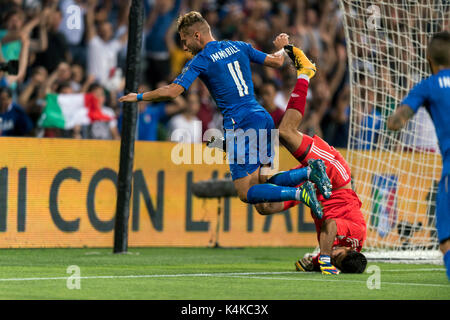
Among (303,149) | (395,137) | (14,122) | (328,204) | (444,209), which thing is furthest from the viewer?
(14,122)

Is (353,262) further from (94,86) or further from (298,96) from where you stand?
(94,86)

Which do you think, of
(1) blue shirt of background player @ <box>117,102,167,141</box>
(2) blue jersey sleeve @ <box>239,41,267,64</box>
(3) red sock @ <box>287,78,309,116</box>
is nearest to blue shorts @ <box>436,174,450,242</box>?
(3) red sock @ <box>287,78,309,116</box>

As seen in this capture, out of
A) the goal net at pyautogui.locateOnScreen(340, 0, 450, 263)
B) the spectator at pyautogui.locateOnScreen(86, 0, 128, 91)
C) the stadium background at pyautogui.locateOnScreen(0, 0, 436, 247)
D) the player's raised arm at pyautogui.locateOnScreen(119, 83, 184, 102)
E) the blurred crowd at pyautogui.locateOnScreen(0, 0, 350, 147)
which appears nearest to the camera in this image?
the player's raised arm at pyautogui.locateOnScreen(119, 83, 184, 102)

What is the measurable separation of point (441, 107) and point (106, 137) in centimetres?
840

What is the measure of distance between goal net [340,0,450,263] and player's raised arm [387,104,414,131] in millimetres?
5607

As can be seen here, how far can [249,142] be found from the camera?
29.7 ft

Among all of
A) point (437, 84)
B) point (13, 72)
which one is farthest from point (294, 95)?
point (13, 72)

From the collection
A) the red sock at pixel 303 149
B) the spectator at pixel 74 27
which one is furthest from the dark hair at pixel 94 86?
the red sock at pixel 303 149

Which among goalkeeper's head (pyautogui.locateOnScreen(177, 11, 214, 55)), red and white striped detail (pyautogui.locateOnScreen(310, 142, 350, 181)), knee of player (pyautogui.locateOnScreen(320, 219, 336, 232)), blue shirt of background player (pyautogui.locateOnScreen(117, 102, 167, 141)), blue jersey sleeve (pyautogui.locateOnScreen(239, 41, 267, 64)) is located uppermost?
goalkeeper's head (pyautogui.locateOnScreen(177, 11, 214, 55))

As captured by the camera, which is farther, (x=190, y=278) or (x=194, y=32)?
(x=194, y=32)

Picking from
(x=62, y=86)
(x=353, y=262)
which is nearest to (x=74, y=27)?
(x=62, y=86)

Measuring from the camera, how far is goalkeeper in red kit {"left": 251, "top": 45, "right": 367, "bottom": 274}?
29.8 feet

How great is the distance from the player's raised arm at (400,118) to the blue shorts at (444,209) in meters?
0.53

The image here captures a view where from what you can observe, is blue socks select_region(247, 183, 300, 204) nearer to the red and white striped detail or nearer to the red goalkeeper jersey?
the red goalkeeper jersey
